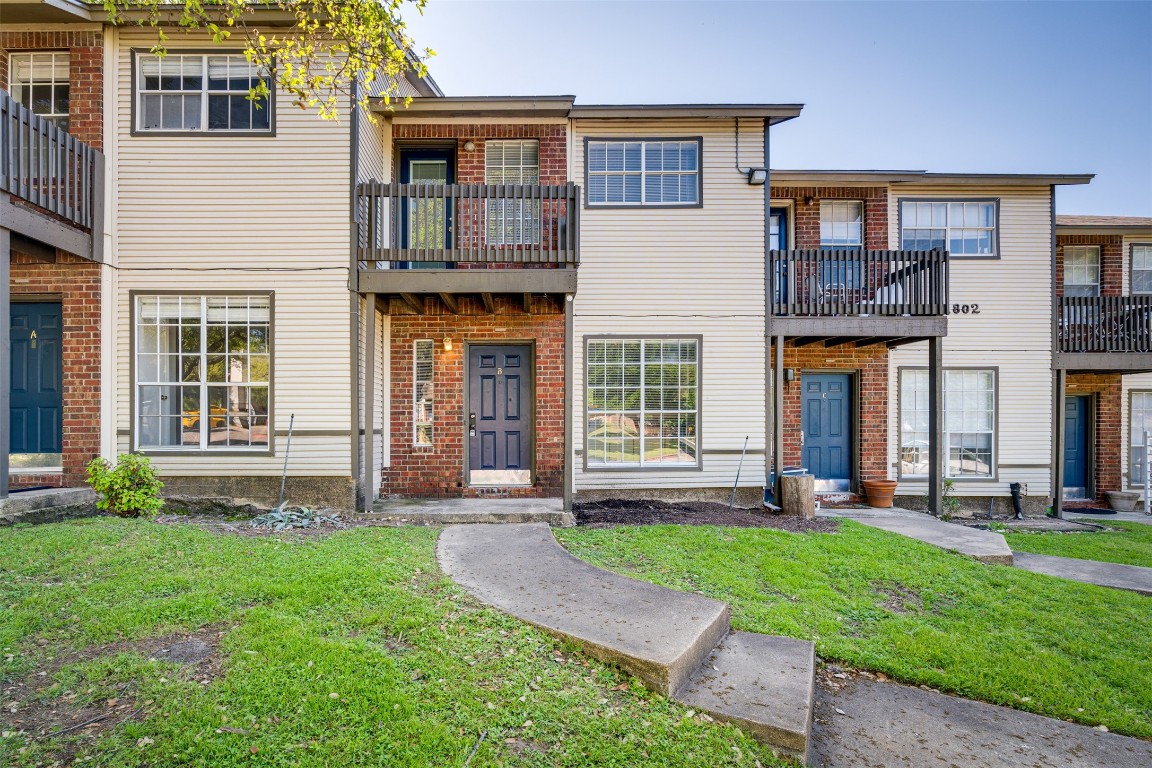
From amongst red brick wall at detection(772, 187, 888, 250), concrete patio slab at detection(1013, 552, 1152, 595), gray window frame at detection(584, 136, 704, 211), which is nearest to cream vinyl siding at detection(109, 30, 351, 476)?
gray window frame at detection(584, 136, 704, 211)

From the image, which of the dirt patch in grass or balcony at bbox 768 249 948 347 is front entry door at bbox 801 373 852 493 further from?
the dirt patch in grass

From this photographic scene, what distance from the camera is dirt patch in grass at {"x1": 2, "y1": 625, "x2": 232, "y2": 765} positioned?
98.5 inches

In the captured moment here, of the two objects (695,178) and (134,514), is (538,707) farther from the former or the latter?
(695,178)

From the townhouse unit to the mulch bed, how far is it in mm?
420

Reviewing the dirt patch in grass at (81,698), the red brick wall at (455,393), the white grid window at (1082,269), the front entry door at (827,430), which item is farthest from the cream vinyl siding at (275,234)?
the white grid window at (1082,269)

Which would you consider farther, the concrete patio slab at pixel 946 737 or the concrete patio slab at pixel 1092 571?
the concrete patio slab at pixel 1092 571

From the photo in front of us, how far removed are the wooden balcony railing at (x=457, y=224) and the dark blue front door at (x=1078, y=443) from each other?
11.0 m

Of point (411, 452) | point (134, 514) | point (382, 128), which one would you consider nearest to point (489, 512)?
point (411, 452)

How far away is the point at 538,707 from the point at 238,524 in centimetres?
512

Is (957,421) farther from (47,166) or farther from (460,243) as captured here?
(47,166)

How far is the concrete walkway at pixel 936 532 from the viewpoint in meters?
6.61

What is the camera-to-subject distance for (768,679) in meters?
3.33

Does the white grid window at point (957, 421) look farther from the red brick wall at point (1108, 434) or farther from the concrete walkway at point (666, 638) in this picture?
the concrete walkway at point (666, 638)

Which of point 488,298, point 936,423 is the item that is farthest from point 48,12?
point 936,423
